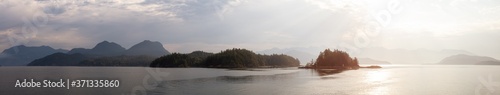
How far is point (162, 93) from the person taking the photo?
52.8 metres

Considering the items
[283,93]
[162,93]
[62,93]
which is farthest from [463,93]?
[62,93]

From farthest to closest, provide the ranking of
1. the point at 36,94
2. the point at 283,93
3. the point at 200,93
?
1. the point at 283,93
2. the point at 200,93
3. the point at 36,94

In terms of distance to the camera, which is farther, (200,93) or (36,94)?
(200,93)

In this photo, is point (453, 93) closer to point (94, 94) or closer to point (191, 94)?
point (191, 94)

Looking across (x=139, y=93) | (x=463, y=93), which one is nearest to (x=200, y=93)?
(x=139, y=93)

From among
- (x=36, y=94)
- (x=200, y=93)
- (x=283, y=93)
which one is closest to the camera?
(x=36, y=94)

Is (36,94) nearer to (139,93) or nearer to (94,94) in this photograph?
(94,94)

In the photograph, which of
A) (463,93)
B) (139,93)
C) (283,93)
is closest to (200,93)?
(139,93)

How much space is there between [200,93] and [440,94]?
109 feet

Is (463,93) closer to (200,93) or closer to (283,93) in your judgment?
(283,93)

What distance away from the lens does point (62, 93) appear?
52.0m

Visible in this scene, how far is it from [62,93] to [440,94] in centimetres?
5014

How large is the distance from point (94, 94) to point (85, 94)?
1438 millimetres

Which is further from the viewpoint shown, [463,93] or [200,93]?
[463,93]
